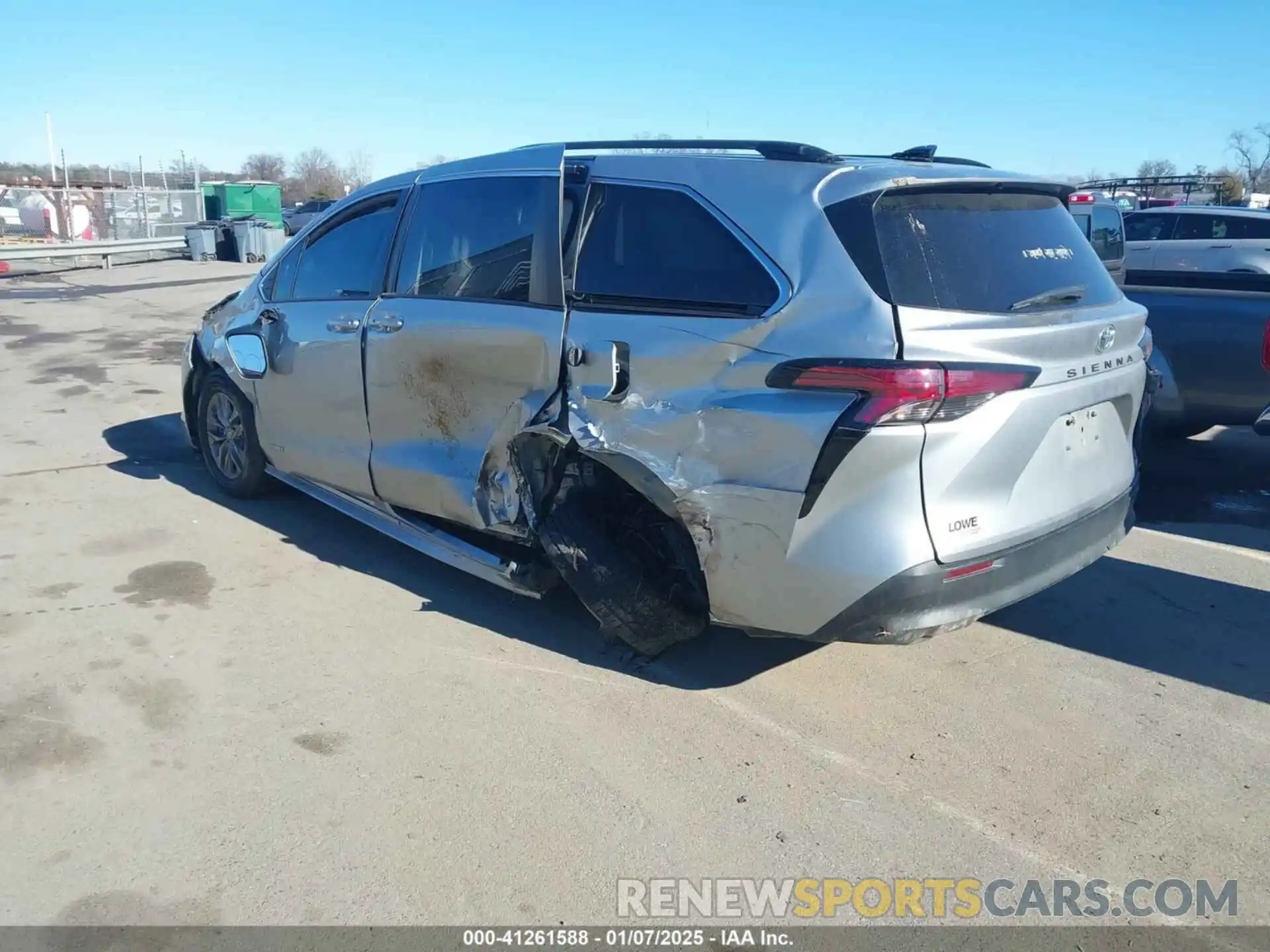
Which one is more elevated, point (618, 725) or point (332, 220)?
point (332, 220)

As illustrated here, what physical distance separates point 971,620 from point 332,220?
155 inches

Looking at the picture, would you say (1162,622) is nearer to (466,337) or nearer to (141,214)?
(466,337)

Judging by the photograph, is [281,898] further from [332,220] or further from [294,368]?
[332,220]

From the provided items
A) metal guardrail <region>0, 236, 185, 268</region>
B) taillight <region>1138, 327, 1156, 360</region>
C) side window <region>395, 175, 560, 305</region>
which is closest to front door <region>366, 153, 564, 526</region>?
side window <region>395, 175, 560, 305</region>

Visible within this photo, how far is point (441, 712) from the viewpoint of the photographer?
3881 mm

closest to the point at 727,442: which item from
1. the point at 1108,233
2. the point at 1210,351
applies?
the point at 1210,351

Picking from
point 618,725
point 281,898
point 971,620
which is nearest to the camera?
→ point 281,898

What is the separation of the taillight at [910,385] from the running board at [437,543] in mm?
1666

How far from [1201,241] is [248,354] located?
38.9 ft

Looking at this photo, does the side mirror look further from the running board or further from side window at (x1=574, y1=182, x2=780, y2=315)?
side window at (x1=574, y1=182, x2=780, y2=315)

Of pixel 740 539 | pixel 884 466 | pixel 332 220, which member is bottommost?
pixel 740 539

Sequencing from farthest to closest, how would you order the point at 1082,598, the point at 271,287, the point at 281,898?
the point at 271,287, the point at 1082,598, the point at 281,898

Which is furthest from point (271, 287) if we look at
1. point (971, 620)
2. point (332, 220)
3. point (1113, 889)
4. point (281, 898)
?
point (1113, 889)

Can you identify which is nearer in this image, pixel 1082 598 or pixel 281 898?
pixel 281 898
